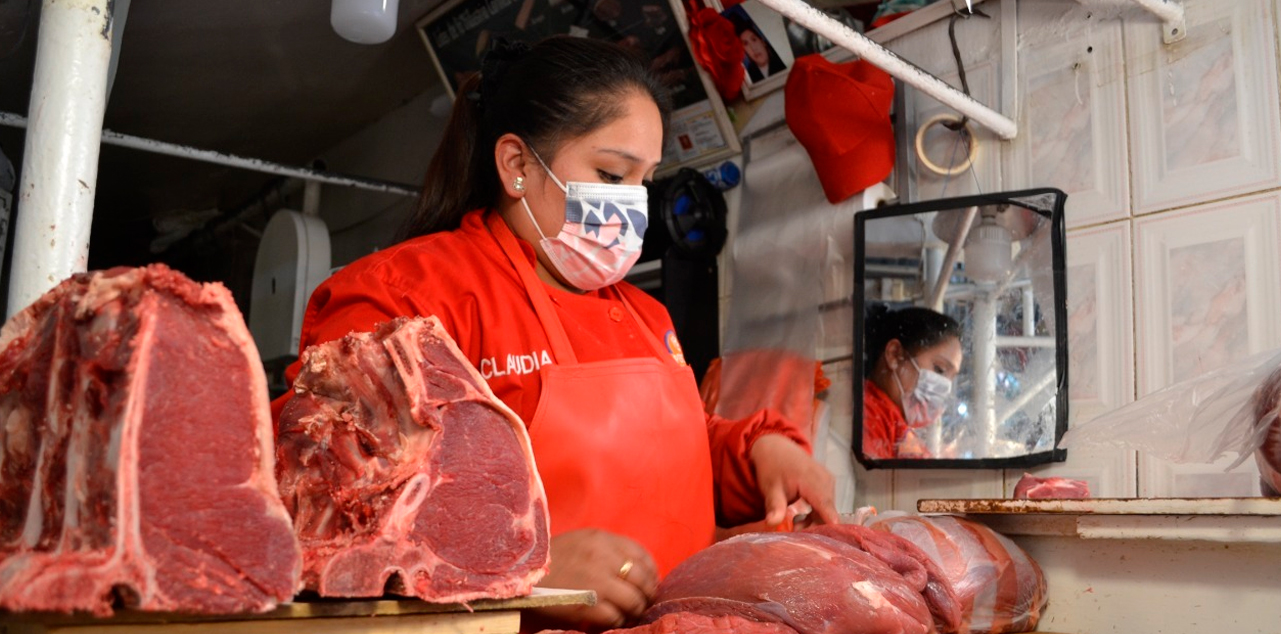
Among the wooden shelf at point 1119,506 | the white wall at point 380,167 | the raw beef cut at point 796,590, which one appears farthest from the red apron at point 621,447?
the white wall at point 380,167

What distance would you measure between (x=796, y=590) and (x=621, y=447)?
0.58 meters

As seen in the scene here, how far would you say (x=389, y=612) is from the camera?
119cm

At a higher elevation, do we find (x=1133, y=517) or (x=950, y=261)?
(x=950, y=261)

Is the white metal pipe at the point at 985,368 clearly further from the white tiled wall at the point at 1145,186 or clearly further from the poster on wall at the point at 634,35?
the poster on wall at the point at 634,35

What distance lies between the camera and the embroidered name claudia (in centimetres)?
216

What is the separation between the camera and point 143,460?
40.5 inches

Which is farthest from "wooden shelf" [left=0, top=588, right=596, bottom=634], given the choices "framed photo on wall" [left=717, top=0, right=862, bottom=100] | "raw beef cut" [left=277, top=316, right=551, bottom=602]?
"framed photo on wall" [left=717, top=0, right=862, bottom=100]

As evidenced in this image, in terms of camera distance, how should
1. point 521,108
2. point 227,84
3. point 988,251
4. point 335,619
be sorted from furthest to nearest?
1. point 227,84
2. point 988,251
3. point 521,108
4. point 335,619

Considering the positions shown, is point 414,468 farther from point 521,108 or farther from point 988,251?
point 988,251

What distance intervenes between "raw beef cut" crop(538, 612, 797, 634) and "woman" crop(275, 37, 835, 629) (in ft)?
1.06

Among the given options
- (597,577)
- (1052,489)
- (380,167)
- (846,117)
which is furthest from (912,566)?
(380,167)

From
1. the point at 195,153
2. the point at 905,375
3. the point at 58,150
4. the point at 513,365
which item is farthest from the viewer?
the point at 195,153

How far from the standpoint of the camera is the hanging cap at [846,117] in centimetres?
353

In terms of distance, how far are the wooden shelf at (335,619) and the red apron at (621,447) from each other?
2.33ft
